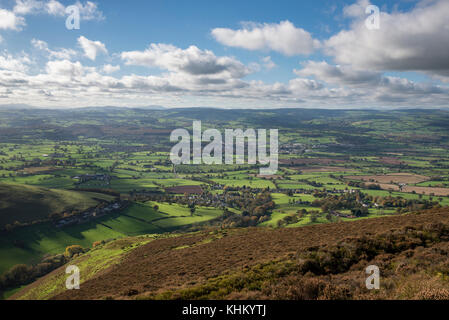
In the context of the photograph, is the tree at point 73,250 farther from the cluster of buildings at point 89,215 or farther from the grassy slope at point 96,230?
the cluster of buildings at point 89,215

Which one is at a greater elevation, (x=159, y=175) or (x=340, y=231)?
(x=340, y=231)

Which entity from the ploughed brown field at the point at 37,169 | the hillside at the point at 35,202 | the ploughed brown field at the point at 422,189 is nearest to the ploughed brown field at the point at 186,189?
the hillside at the point at 35,202

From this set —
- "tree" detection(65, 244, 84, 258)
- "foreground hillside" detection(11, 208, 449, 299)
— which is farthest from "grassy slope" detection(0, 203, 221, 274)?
"foreground hillside" detection(11, 208, 449, 299)

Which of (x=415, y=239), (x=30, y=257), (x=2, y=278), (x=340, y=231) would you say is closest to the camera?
(x=415, y=239)

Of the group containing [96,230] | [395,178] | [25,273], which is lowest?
[96,230]

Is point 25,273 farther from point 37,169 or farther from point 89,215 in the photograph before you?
point 37,169

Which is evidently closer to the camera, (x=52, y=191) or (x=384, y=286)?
(x=384, y=286)

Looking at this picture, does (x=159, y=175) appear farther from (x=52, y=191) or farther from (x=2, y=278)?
(x=2, y=278)

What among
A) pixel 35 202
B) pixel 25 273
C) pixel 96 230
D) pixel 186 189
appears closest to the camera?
pixel 25 273

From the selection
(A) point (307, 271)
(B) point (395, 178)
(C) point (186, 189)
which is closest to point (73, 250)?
(A) point (307, 271)

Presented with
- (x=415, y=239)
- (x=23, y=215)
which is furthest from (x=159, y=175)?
(x=415, y=239)
